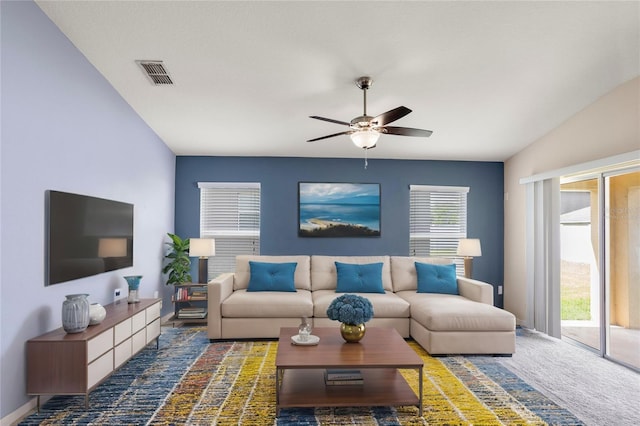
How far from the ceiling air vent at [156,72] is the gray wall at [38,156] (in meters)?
0.46

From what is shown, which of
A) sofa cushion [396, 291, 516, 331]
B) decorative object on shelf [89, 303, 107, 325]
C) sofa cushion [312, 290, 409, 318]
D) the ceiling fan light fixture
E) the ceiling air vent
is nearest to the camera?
decorative object on shelf [89, 303, 107, 325]

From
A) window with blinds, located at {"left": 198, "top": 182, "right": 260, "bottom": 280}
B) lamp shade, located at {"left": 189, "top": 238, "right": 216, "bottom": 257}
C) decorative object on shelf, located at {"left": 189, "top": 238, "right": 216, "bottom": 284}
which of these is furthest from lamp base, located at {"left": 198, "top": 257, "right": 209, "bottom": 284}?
window with blinds, located at {"left": 198, "top": 182, "right": 260, "bottom": 280}

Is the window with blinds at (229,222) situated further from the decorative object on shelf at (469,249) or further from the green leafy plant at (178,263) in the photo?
the decorative object on shelf at (469,249)

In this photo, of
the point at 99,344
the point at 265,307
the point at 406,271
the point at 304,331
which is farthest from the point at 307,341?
the point at 406,271

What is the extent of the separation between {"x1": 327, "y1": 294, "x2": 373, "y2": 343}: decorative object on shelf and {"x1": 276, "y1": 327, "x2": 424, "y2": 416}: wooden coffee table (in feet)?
0.25

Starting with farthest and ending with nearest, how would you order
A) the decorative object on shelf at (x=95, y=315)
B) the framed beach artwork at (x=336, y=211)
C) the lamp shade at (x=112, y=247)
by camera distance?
1. the framed beach artwork at (x=336, y=211)
2. the lamp shade at (x=112, y=247)
3. the decorative object on shelf at (x=95, y=315)

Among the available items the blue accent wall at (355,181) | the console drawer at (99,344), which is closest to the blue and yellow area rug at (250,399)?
the console drawer at (99,344)

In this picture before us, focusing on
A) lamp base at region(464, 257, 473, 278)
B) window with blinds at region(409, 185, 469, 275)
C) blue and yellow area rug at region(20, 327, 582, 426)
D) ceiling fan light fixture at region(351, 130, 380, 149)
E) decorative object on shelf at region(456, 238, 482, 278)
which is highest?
ceiling fan light fixture at region(351, 130, 380, 149)

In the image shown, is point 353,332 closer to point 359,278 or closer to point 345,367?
point 345,367

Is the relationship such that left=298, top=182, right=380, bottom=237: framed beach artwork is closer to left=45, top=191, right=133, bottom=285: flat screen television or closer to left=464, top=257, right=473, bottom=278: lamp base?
left=464, top=257, right=473, bottom=278: lamp base

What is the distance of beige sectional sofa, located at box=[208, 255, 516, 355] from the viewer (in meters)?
4.04

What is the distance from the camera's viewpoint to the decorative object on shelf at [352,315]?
3.15 meters

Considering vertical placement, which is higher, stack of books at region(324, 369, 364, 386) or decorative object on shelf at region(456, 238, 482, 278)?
decorative object on shelf at region(456, 238, 482, 278)

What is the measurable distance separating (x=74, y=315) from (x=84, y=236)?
31.0 inches
